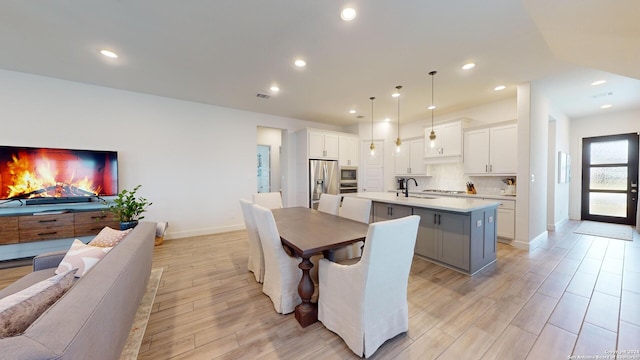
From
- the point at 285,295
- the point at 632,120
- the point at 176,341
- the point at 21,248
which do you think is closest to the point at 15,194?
the point at 21,248

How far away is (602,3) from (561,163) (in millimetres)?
4227

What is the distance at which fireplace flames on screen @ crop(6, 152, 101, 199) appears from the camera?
10.1ft

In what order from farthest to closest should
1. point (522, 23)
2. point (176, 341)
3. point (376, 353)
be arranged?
point (522, 23), point (176, 341), point (376, 353)

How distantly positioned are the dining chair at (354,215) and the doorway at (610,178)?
660 cm

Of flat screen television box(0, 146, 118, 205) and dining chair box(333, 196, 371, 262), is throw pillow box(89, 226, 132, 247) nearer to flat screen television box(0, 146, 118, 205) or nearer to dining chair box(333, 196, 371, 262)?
dining chair box(333, 196, 371, 262)

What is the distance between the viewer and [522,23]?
6.88ft

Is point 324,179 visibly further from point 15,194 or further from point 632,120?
point 632,120

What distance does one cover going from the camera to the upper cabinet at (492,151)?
12.9 feet

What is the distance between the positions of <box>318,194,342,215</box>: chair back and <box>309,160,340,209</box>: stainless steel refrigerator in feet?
6.36

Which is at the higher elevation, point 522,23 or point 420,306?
point 522,23

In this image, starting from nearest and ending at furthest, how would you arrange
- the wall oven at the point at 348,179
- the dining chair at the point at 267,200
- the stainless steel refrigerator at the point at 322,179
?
the dining chair at the point at 267,200 < the stainless steel refrigerator at the point at 322,179 < the wall oven at the point at 348,179

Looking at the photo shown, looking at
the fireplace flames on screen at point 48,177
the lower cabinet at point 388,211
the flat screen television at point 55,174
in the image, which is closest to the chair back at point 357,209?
the lower cabinet at point 388,211

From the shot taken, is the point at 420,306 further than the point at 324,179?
No

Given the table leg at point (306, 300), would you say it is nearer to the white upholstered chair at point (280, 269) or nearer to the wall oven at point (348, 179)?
the white upholstered chair at point (280, 269)
